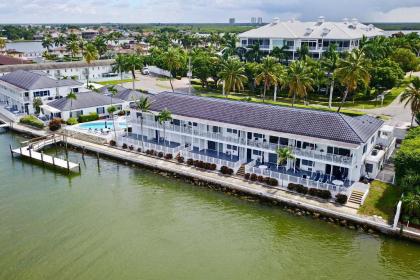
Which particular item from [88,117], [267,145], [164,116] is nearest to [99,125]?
[88,117]

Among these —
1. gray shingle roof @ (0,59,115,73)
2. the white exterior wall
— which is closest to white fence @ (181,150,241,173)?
the white exterior wall

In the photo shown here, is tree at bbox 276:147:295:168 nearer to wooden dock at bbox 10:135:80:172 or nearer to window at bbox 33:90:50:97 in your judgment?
wooden dock at bbox 10:135:80:172

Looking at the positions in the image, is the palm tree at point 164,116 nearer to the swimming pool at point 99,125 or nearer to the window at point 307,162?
the swimming pool at point 99,125

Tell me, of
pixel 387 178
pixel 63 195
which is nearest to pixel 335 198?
pixel 387 178

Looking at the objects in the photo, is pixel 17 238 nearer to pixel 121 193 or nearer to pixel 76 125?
pixel 121 193

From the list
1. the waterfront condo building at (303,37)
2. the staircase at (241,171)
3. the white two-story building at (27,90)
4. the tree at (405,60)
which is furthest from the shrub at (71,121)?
the tree at (405,60)

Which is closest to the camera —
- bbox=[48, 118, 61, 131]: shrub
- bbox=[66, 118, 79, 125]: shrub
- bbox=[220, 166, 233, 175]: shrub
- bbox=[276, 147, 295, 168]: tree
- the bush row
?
bbox=[276, 147, 295, 168]: tree

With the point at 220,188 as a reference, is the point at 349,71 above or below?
above
